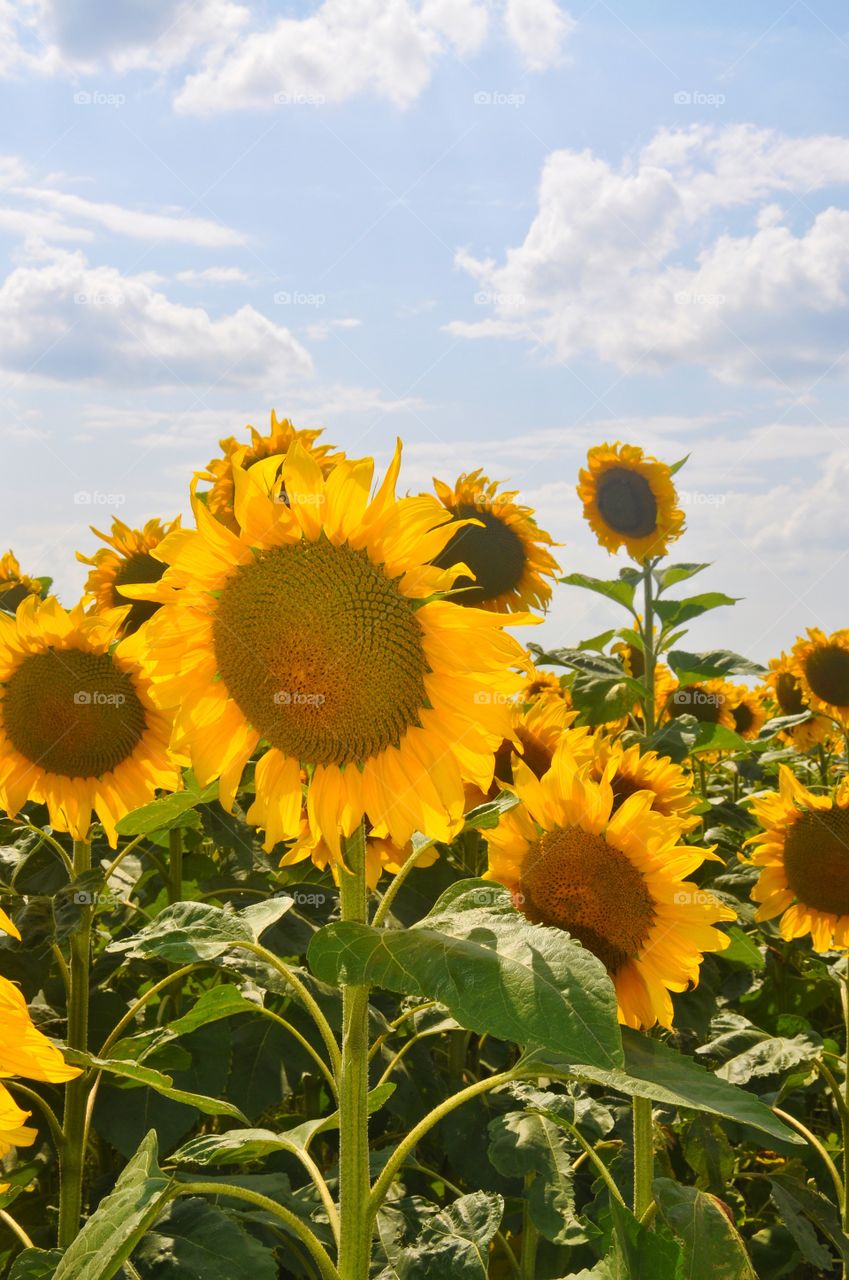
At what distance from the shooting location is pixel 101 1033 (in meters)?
3.20

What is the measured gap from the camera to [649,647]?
15.3 ft

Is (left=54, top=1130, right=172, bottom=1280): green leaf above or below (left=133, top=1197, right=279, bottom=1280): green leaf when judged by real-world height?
above

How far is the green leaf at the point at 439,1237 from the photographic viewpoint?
82.5 inches

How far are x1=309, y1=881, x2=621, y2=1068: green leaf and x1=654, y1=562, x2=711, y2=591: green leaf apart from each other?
3408mm

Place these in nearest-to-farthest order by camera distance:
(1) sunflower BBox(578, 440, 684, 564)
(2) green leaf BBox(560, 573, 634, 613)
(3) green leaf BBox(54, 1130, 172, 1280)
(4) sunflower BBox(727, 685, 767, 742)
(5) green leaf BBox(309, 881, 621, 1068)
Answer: (5) green leaf BBox(309, 881, 621, 1068) < (3) green leaf BBox(54, 1130, 172, 1280) < (2) green leaf BBox(560, 573, 634, 613) < (1) sunflower BBox(578, 440, 684, 564) < (4) sunflower BBox(727, 685, 767, 742)

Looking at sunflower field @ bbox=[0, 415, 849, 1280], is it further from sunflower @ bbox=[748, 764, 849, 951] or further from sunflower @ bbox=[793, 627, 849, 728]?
sunflower @ bbox=[793, 627, 849, 728]

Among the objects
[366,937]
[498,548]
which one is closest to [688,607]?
[498,548]

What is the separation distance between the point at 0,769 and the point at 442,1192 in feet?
5.59

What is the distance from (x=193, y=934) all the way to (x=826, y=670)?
5.56 m

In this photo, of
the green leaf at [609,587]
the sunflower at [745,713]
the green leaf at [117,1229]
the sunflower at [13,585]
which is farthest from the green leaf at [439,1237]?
the sunflower at [745,713]

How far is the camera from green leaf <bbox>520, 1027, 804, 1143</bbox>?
60.7 inches

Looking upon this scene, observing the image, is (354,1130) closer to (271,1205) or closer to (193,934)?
(271,1205)

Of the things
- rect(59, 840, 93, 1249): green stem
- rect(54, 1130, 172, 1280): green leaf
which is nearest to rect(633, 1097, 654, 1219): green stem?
rect(54, 1130, 172, 1280): green leaf

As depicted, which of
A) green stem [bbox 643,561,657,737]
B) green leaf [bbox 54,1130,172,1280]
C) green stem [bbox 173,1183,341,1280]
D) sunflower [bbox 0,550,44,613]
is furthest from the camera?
sunflower [bbox 0,550,44,613]
